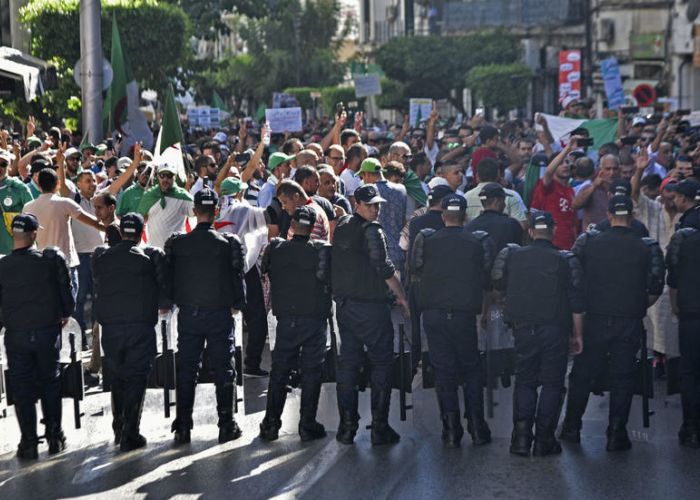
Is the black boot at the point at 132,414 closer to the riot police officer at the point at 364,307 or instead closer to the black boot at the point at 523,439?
the riot police officer at the point at 364,307

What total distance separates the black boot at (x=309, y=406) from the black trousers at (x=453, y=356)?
0.81 meters

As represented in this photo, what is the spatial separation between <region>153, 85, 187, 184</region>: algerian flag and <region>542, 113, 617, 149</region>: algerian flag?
5505mm

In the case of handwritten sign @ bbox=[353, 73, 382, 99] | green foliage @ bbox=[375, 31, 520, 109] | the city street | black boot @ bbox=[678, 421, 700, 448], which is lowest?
the city street

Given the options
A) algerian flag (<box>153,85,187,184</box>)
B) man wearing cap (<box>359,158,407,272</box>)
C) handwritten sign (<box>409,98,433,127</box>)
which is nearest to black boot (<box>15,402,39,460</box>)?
man wearing cap (<box>359,158,407,272</box>)

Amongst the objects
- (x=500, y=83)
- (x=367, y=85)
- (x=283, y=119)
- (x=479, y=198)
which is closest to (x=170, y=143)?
(x=479, y=198)

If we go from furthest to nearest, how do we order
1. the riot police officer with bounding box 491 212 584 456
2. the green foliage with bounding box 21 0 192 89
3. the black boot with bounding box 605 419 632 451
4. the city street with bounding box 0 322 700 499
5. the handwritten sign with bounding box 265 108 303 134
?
the green foliage with bounding box 21 0 192 89
the handwritten sign with bounding box 265 108 303 134
the black boot with bounding box 605 419 632 451
the riot police officer with bounding box 491 212 584 456
the city street with bounding box 0 322 700 499

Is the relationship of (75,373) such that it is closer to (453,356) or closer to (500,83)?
(453,356)

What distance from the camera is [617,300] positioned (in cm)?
945

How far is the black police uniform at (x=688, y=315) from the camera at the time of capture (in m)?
9.55

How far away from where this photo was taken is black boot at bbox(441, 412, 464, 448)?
9680 millimetres

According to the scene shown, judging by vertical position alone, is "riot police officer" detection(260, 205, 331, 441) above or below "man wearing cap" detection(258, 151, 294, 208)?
below

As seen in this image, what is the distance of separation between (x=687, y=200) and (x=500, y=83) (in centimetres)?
4568

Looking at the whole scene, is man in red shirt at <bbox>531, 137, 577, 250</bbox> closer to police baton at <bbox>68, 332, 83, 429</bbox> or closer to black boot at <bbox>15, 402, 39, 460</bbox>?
police baton at <bbox>68, 332, 83, 429</bbox>

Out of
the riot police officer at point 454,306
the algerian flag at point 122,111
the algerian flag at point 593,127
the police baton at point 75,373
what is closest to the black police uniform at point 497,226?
the riot police officer at point 454,306
